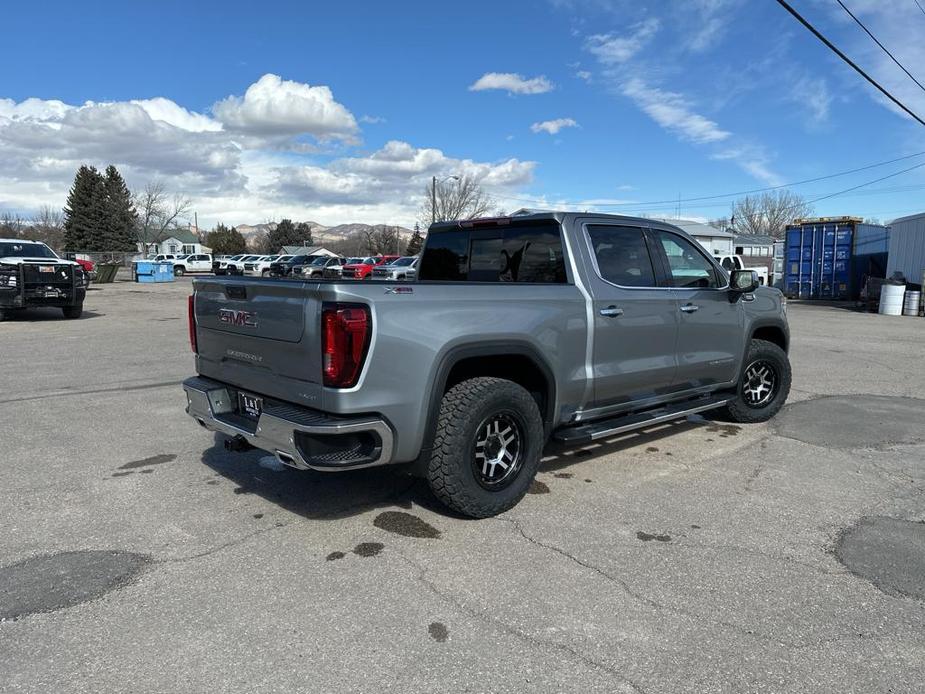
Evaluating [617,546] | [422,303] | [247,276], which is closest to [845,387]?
[617,546]

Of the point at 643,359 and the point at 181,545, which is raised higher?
the point at 643,359

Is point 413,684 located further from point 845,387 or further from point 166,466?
point 845,387

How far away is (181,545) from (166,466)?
1.56m

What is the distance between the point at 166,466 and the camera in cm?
505

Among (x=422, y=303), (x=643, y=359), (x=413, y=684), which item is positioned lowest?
(x=413, y=684)

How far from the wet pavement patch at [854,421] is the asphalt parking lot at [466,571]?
6 centimetres

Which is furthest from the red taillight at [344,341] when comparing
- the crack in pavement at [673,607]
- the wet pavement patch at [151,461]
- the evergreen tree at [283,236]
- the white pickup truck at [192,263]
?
the evergreen tree at [283,236]

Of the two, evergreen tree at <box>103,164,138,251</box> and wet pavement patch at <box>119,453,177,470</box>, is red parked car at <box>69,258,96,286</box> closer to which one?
wet pavement patch at <box>119,453,177,470</box>

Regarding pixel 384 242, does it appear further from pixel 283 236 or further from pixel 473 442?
pixel 473 442

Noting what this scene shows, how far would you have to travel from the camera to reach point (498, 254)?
16.5ft

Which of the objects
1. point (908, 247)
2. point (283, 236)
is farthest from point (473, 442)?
point (283, 236)

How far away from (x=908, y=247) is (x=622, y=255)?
22.0 meters

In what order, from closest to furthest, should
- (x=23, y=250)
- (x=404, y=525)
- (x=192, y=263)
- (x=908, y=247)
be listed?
(x=404, y=525)
(x=23, y=250)
(x=908, y=247)
(x=192, y=263)

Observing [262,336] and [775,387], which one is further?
[775,387]
